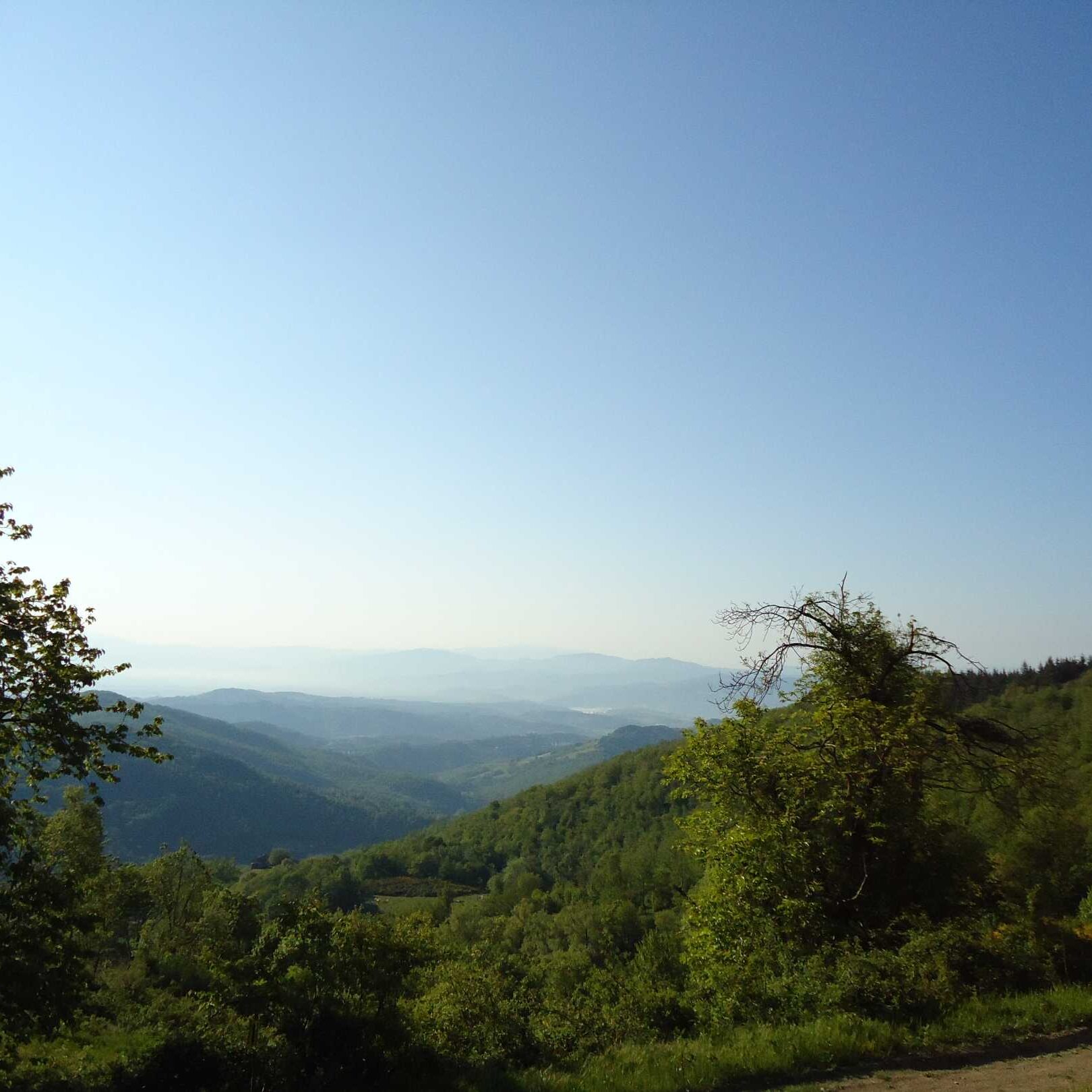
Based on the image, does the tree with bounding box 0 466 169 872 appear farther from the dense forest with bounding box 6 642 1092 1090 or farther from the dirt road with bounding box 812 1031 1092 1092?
the dirt road with bounding box 812 1031 1092 1092

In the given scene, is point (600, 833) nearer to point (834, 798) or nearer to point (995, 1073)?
point (834, 798)

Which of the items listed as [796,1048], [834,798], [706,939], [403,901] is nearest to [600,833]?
[403,901]

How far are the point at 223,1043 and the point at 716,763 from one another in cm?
1149

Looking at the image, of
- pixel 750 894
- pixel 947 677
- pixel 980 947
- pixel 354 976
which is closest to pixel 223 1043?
pixel 354 976

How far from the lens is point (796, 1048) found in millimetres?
10102

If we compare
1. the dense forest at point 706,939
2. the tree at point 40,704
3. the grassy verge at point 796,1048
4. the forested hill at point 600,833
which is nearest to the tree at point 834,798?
the dense forest at point 706,939

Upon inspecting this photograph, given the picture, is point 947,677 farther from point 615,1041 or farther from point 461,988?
point 461,988

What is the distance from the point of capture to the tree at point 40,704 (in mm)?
10867

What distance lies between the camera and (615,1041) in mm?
13117

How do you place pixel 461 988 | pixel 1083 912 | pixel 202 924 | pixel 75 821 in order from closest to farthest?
pixel 461 988
pixel 1083 912
pixel 75 821
pixel 202 924

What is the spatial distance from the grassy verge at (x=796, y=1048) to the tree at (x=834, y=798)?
232 cm

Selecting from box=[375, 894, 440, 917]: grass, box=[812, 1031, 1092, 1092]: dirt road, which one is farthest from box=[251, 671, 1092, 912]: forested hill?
box=[812, 1031, 1092, 1092]: dirt road

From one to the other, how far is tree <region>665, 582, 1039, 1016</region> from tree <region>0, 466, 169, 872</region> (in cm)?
1300

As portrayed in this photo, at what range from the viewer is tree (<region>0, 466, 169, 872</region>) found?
10.9 metres
